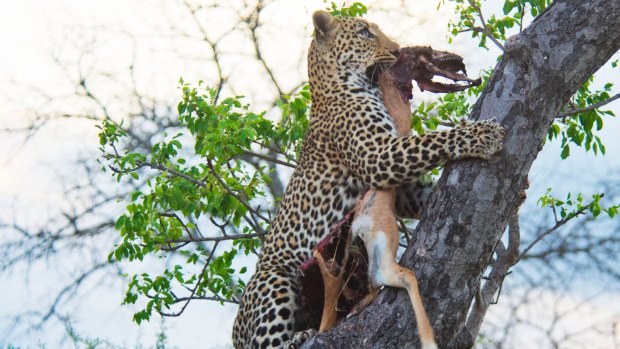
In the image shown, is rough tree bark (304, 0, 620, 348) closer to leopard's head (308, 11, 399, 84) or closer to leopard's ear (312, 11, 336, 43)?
leopard's head (308, 11, 399, 84)

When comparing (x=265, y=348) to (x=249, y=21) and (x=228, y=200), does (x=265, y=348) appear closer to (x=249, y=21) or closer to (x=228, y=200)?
(x=228, y=200)

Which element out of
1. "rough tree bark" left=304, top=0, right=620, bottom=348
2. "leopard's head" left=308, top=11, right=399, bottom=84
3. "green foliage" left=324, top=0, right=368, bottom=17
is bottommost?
"rough tree bark" left=304, top=0, right=620, bottom=348

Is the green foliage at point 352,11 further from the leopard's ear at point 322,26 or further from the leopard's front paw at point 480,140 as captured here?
the leopard's front paw at point 480,140

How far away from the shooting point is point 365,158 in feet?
20.5

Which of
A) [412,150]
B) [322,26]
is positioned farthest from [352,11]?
[412,150]

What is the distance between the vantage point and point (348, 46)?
288 inches

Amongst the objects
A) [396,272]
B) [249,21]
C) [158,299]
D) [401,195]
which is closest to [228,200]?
[158,299]

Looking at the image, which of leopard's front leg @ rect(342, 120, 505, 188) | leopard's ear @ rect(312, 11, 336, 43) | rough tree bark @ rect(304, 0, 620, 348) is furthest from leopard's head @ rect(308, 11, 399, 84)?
rough tree bark @ rect(304, 0, 620, 348)

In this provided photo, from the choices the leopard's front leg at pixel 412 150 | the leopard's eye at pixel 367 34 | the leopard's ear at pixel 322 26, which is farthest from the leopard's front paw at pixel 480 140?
the leopard's ear at pixel 322 26

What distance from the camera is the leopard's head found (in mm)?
7180

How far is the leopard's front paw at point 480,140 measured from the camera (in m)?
5.23

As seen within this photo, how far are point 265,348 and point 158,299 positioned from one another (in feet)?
10.9

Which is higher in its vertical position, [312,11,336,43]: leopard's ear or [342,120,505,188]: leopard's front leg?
[312,11,336,43]: leopard's ear

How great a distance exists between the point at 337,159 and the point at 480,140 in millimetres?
1663
